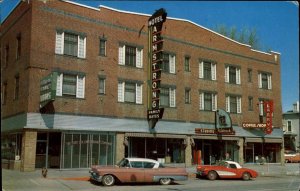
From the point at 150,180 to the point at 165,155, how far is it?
11.3 m

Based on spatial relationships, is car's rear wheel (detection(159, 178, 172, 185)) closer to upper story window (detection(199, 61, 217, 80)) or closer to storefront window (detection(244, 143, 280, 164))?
upper story window (detection(199, 61, 217, 80))

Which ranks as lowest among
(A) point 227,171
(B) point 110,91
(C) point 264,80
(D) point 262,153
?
(A) point 227,171

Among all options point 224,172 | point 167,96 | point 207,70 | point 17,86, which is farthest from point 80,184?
point 207,70

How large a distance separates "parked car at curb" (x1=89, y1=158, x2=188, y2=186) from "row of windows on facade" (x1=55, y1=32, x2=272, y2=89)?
10587 millimetres

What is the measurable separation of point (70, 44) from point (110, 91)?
4.96 metres

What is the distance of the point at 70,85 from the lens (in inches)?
1174

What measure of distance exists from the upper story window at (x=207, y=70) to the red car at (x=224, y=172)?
475 inches

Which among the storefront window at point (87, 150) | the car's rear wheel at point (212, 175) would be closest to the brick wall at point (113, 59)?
the storefront window at point (87, 150)

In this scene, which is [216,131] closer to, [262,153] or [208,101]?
[208,101]

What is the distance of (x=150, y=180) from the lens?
23688 millimetres

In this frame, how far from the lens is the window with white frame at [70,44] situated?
29.5m

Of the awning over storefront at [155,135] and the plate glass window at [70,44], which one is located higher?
the plate glass window at [70,44]

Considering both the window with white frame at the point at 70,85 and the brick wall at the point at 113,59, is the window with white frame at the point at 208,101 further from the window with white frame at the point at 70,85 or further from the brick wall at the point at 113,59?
the window with white frame at the point at 70,85

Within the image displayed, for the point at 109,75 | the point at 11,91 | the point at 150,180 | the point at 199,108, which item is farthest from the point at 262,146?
the point at 11,91
